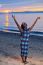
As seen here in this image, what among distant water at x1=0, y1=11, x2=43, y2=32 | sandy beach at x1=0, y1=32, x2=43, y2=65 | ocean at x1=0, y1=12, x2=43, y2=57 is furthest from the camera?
distant water at x1=0, y1=11, x2=43, y2=32

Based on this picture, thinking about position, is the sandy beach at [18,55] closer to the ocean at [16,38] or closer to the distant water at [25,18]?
the ocean at [16,38]

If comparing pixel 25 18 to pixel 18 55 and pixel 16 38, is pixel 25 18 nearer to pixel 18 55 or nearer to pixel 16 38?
pixel 16 38

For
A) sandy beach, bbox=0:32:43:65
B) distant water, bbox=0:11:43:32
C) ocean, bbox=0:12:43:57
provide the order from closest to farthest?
sandy beach, bbox=0:32:43:65 < ocean, bbox=0:12:43:57 < distant water, bbox=0:11:43:32

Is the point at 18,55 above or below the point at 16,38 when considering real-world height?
above

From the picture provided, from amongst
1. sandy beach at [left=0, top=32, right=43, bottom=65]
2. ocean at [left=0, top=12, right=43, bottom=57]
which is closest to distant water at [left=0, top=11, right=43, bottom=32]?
ocean at [left=0, top=12, right=43, bottom=57]

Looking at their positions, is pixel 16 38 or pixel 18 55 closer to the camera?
pixel 18 55

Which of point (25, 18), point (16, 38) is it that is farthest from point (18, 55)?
point (25, 18)

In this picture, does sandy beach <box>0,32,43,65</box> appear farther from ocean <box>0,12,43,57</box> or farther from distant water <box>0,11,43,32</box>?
distant water <box>0,11,43,32</box>

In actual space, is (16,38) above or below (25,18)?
below

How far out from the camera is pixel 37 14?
6.68 m

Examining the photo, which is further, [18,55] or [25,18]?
[25,18]

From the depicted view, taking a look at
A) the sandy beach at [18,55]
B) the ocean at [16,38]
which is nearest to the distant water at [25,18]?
the ocean at [16,38]

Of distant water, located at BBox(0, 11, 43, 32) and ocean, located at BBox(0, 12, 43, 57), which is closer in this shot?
ocean, located at BBox(0, 12, 43, 57)

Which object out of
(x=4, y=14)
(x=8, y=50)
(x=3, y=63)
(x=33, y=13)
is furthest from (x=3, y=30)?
(x=3, y=63)
